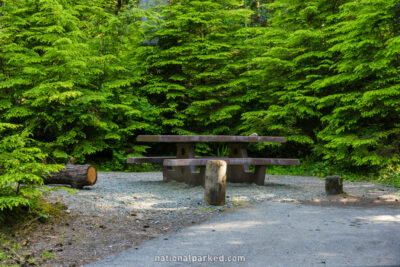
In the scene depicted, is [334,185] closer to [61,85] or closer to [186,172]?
[186,172]

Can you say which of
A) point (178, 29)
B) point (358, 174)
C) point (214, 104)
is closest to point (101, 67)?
point (178, 29)

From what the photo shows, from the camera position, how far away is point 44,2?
13.3m

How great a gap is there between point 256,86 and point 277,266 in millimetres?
12018

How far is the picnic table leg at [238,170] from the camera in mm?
8758

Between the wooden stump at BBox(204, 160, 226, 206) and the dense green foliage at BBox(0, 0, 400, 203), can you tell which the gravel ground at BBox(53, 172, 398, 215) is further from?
the dense green foliage at BBox(0, 0, 400, 203)

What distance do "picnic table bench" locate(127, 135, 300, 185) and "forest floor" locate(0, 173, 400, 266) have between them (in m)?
0.30

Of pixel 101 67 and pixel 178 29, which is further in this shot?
pixel 178 29

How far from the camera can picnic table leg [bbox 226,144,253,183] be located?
28.7ft

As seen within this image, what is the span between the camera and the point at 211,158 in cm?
835

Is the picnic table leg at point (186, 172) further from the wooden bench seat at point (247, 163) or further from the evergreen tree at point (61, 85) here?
the evergreen tree at point (61, 85)

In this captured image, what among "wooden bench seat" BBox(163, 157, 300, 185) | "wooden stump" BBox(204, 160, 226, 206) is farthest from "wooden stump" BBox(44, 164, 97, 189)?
"wooden stump" BBox(204, 160, 226, 206)

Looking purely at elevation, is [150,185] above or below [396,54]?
below

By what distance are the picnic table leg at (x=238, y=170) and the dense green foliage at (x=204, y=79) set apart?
327 cm

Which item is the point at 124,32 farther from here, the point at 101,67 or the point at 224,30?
the point at 224,30
